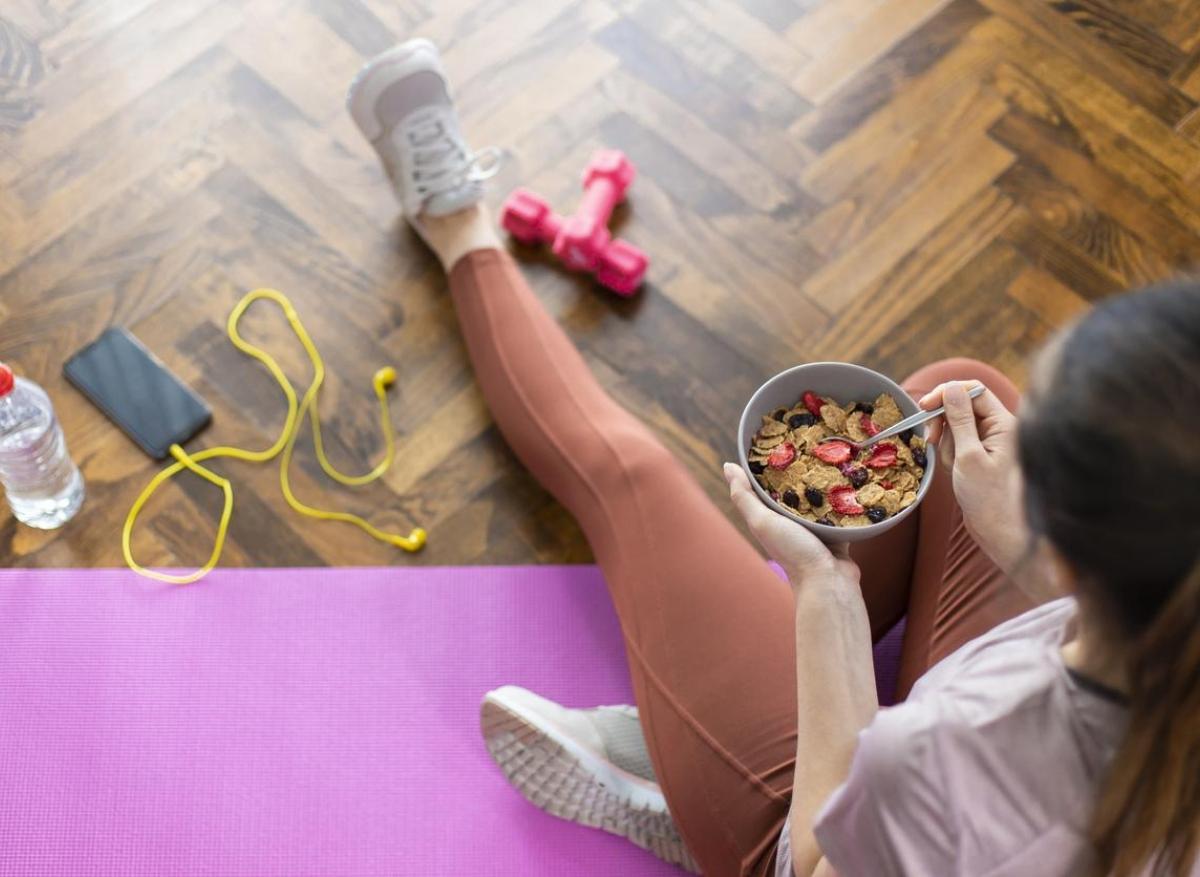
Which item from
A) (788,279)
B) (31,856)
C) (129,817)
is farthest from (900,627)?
(31,856)

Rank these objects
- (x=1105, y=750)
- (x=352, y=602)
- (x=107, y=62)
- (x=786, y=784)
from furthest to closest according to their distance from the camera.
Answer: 1. (x=107, y=62)
2. (x=352, y=602)
3. (x=786, y=784)
4. (x=1105, y=750)

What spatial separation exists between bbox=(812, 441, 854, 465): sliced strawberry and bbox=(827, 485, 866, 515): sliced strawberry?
0.08 feet

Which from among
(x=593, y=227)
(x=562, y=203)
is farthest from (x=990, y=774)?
(x=562, y=203)

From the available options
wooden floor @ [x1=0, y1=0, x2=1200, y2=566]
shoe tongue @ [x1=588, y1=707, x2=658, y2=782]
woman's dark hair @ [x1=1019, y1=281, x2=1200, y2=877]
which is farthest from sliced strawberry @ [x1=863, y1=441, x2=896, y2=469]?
wooden floor @ [x1=0, y1=0, x2=1200, y2=566]

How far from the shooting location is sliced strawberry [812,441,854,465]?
981mm

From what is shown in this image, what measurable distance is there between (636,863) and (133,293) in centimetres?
97

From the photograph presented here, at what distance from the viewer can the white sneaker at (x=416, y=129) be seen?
Answer: 1453 mm

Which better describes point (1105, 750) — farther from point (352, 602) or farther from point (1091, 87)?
point (1091, 87)

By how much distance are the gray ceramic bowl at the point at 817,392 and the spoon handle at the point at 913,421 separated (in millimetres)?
20

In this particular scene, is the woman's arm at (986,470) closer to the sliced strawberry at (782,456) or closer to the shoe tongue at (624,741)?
the sliced strawberry at (782,456)

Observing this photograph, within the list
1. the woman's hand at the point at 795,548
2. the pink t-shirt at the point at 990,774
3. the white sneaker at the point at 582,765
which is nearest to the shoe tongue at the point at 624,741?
the white sneaker at the point at 582,765

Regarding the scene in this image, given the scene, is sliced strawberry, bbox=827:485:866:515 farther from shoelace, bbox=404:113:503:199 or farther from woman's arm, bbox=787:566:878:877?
shoelace, bbox=404:113:503:199

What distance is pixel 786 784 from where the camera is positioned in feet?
3.36

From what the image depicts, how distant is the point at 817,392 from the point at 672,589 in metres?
0.25
